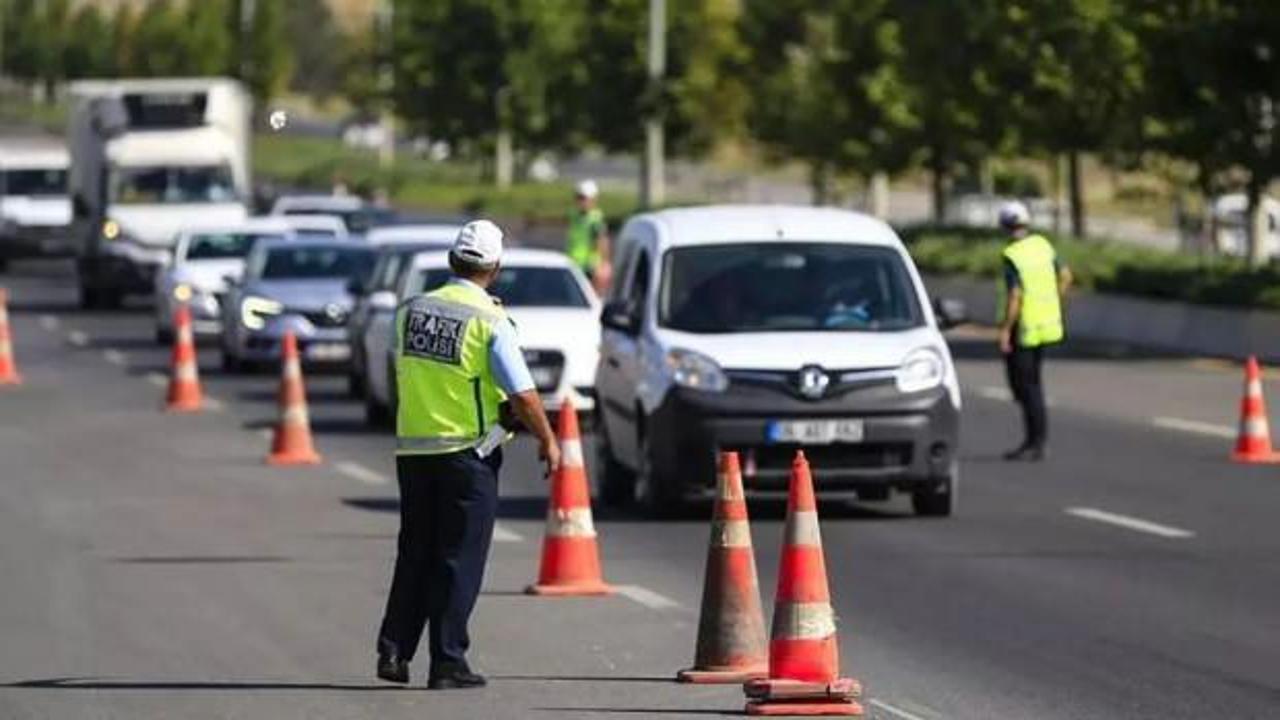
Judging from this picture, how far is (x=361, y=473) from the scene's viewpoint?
23031mm

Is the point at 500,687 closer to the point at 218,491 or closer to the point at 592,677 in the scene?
the point at 592,677

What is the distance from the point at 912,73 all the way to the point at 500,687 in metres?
39.8

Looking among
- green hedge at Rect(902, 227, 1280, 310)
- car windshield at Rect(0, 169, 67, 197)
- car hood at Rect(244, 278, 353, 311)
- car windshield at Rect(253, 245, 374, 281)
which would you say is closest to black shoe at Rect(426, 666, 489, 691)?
car hood at Rect(244, 278, 353, 311)

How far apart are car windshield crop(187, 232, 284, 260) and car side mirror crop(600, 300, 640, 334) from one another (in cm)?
2037

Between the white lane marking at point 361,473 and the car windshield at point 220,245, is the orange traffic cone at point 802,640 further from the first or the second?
the car windshield at point 220,245

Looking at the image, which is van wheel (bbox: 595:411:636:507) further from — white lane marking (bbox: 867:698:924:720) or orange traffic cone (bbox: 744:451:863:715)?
orange traffic cone (bbox: 744:451:863:715)

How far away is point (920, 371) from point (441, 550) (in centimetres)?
722

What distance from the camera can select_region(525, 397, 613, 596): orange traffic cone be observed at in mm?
15039

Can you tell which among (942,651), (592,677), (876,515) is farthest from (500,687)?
(876,515)

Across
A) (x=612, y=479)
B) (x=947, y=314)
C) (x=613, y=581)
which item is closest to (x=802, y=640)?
(x=613, y=581)

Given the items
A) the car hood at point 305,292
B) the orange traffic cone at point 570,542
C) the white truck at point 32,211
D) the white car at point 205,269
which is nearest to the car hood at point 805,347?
the orange traffic cone at point 570,542

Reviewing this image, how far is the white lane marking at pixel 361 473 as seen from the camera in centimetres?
2238

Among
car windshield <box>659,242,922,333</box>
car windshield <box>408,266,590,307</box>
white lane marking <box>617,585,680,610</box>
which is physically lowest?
white lane marking <box>617,585,680,610</box>

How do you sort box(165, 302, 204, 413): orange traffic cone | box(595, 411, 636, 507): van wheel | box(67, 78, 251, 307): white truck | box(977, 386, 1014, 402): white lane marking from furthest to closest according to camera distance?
1. box(67, 78, 251, 307): white truck
2. box(977, 386, 1014, 402): white lane marking
3. box(165, 302, 204, 413): orange traffic cone
4. box(595, 411, 636, 507): van wheel
